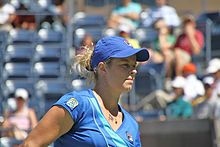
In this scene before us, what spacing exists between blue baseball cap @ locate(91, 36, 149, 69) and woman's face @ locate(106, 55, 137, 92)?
0.14 ft

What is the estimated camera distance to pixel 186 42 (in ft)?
34.0

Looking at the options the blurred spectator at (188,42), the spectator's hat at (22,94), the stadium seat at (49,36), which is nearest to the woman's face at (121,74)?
the spectator's hat at (22,94)

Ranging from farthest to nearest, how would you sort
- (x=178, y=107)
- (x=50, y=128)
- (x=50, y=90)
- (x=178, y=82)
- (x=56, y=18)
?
1. (x=56, y=18)
2. (x=50, y=90)
3. (x=178, y=82)
4. (x=178, y=107)
5. (x=50, y=128)

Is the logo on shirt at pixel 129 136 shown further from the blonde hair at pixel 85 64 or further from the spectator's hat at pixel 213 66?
the spectator's hat at pixel 213 66

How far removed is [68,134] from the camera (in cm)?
383

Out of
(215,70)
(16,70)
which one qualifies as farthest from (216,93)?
(16,70)

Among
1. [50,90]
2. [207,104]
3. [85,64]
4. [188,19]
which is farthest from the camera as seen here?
[188,19]

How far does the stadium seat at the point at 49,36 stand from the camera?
10586 millimetres

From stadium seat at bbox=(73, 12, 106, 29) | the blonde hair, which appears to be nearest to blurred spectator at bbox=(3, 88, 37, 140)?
stadium seat at bbox=(73, 12, 106, 29)

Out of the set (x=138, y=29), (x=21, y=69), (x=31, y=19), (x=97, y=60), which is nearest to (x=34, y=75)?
(x=21, y=69)

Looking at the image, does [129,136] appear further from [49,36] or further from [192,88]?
[49,36]

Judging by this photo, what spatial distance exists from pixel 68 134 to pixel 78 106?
0.15 meters

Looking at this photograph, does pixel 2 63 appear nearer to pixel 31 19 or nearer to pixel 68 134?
pixel 31 19

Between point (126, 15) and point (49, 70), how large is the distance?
4.34 feet
